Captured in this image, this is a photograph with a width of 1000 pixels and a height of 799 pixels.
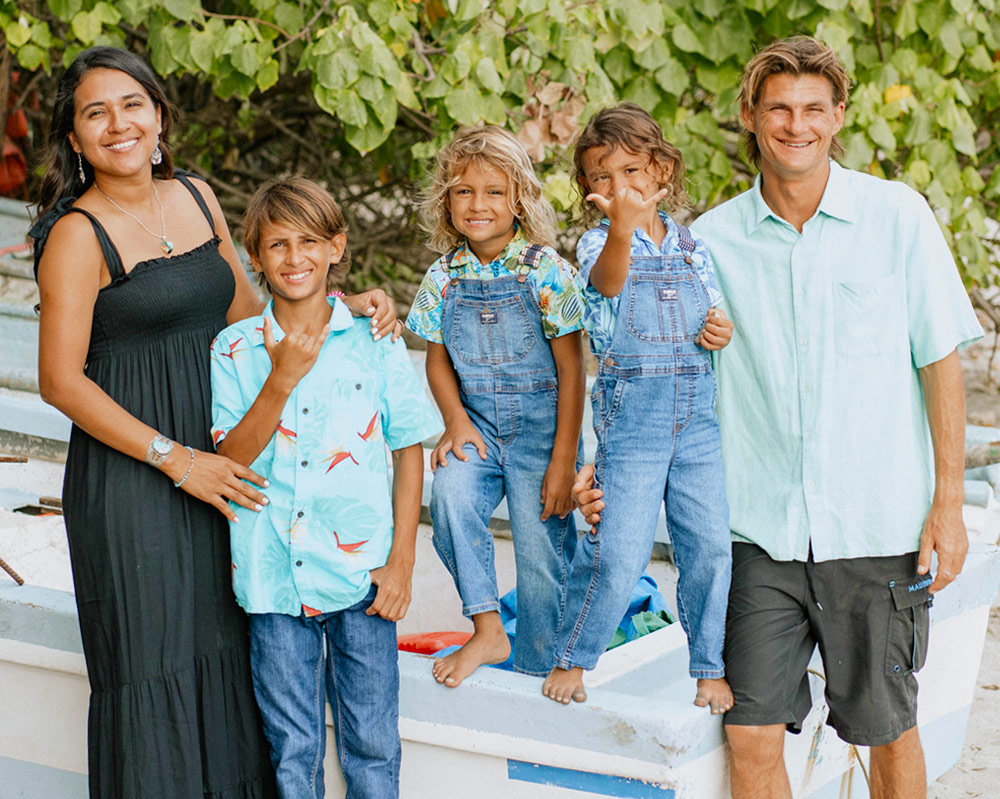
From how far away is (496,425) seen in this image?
249 centimetres

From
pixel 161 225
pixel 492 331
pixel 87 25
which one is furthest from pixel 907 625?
pixel 87 25

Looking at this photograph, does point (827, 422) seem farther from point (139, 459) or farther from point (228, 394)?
point (139, 459)

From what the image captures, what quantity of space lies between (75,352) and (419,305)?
28.6 inches

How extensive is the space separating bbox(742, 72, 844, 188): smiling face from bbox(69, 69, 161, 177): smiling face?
3.88 ft

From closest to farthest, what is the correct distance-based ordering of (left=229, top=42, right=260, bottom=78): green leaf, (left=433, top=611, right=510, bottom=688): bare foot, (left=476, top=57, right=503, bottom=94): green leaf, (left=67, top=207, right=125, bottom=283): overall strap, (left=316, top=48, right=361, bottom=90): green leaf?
(left=67, top=207, right=125, bottom=283): overall strap, (left=433, top=611, right=510, bottom=688): bare foot, (left=316, top=48, right=361, bottom=90): green leaf, (left=476, top=57, right=503, bottom=94): green leaf, (left=229, top=42, right=260, bottom=78): green leaf

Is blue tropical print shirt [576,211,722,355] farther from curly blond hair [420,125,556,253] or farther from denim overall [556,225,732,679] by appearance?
curly blond hair [420,125,556,253]

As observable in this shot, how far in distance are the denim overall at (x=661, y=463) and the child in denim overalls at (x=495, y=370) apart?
17 centimetres

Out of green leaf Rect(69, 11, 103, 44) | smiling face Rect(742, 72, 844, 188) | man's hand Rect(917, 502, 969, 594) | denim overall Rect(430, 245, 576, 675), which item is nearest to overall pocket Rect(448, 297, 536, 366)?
denim overall Rect(430, 245, 576, 675)

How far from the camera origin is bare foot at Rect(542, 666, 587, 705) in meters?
2.25

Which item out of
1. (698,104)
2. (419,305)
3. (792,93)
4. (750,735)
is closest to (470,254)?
(419,305)

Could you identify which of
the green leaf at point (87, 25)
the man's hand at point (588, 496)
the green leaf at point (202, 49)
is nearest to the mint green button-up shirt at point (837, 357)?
the man's hand at point (588, 496)

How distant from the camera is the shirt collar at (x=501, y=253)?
2445 mm

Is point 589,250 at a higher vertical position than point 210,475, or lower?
higher

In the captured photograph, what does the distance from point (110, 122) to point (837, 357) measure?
56.6 inches
